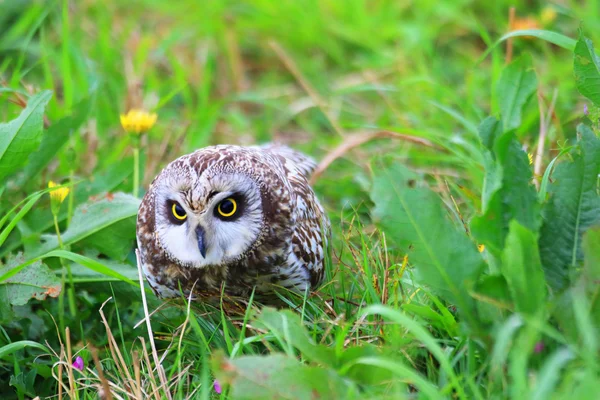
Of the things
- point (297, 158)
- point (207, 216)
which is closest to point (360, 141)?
point (297, 158)

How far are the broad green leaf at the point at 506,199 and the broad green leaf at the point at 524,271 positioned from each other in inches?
7.2

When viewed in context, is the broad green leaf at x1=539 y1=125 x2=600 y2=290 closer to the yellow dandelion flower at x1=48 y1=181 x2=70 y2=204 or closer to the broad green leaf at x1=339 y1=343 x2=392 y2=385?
the broad green leaf at x1=339 y1=343 x2=392 y2=385

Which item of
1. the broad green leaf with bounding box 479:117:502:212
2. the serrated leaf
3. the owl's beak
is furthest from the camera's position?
the owl's beak

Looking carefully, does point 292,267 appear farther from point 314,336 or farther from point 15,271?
point 15,271

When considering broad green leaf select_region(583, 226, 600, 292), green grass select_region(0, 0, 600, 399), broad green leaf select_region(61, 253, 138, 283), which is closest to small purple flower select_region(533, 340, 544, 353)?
green grass select_region(0, 0, 600, 399)

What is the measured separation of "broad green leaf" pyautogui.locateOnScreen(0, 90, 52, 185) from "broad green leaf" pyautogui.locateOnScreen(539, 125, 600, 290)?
2150 mm

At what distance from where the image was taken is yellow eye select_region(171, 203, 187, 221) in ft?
9.64

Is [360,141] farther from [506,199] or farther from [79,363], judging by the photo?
[79,363]

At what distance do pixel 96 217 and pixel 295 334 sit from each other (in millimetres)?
1454

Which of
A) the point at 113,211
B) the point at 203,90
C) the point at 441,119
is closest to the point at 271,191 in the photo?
the point at 113,211

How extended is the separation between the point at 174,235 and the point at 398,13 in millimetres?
4173

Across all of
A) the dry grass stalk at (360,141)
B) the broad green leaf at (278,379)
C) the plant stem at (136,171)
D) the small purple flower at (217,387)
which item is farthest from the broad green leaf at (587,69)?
the plant stem at (136,171)

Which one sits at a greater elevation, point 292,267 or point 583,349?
point 583,349

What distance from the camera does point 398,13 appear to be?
651 cm
